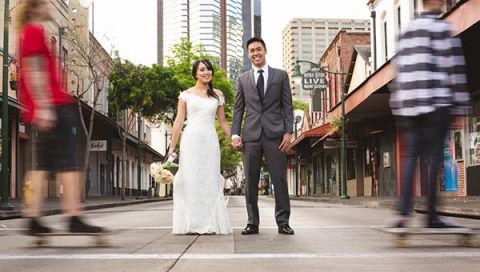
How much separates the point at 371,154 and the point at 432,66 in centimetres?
2712

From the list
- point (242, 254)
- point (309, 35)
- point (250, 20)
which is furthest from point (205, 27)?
point (309, 35)

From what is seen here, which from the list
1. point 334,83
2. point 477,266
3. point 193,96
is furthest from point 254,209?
point 334,83

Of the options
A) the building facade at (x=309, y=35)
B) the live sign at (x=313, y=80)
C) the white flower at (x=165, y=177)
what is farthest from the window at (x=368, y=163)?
the building facade at (x=309, y=35)

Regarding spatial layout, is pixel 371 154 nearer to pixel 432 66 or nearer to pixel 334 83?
pixel 334 83

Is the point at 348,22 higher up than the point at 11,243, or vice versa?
the point at 348,22

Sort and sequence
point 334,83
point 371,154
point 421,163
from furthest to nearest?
point 334,83
point 371,154
point 421,163

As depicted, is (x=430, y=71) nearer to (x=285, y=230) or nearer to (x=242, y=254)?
(x=242, y=254)

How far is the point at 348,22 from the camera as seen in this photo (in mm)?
152000

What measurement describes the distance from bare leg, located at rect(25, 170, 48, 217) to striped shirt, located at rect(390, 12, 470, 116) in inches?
122

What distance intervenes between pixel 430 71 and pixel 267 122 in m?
2.00

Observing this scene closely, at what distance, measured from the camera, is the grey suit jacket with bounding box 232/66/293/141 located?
7.20 m

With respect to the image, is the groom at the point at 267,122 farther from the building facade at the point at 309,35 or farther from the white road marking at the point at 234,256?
the building facade at the point at 309,35

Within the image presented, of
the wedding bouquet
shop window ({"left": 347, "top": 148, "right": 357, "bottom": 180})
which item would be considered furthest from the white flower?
shop window ({"left": 347, "top": 148, "right": 357, "bottom": 180})

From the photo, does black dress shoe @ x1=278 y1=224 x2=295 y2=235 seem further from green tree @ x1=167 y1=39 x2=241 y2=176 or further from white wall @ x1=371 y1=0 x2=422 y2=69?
green tree @ x1=167 y1=39 x2=241 y2=176
